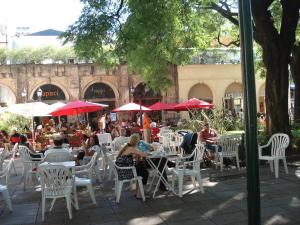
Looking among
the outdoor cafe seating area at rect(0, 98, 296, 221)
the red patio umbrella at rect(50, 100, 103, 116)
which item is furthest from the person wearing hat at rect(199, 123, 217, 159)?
the red patio umbrella at rect(50, 100, 103, 116)

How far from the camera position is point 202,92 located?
36625 mm

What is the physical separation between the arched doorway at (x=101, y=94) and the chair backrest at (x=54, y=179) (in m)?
29.0

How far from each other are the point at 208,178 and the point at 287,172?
5.76 feet

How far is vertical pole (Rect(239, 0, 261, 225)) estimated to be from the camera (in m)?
3.06

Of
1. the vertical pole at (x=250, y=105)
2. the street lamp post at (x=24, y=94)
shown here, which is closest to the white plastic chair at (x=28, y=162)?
the vertical pole at (x=250, y=105)

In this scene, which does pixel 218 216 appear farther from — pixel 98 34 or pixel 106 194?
pixel 98 34

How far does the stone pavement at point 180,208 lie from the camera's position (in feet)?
20.6

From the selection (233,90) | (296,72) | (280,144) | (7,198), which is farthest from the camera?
(233,90)

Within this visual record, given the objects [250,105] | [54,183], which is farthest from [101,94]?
[250,105]

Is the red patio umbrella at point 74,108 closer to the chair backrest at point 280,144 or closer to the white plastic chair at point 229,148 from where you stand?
the white plastic chair at point 229,148

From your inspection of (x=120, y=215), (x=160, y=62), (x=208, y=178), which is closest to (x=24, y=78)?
(x=160, y=62)

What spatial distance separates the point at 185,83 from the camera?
117ft

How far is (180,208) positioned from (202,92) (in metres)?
30.0

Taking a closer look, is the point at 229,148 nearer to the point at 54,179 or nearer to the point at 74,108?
the point at 54,179
